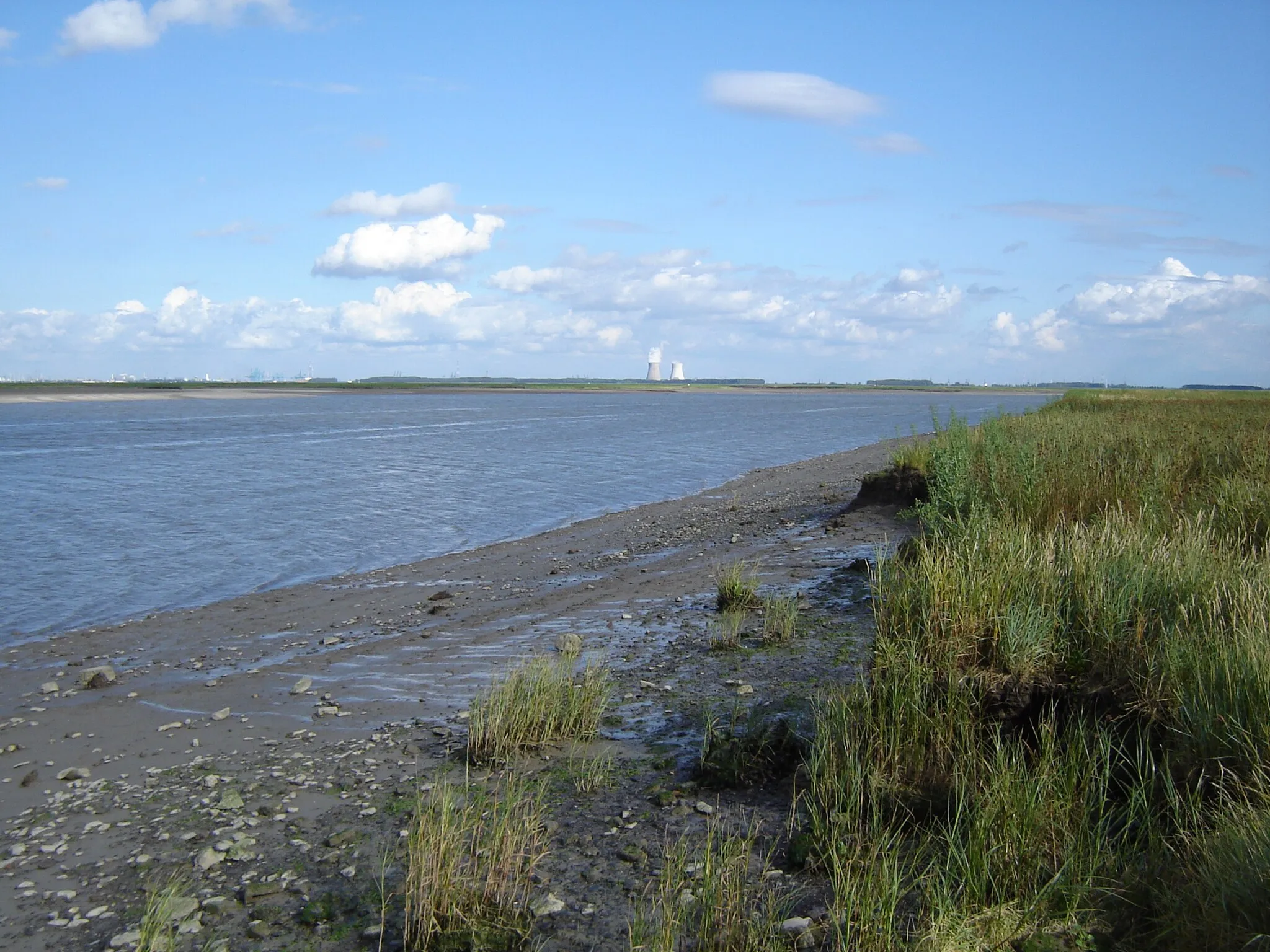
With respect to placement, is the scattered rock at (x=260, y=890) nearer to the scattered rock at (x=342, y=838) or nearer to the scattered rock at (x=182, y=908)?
the scattered rock at (x=182, y=908)

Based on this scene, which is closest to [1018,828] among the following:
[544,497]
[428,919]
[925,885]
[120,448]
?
[925,885]

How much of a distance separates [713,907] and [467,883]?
1460mm

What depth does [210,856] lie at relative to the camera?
6.40m

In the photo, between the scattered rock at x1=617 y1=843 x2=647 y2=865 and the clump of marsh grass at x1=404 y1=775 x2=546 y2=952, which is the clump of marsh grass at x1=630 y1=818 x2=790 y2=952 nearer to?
the scattered rock at x1=617 y1=843 x2=647 y2=865

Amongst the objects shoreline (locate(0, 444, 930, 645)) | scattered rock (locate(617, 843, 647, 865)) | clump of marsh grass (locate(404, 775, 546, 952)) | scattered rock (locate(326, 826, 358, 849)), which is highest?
clump of marsh grass (locate(404, 775, 546, 952))

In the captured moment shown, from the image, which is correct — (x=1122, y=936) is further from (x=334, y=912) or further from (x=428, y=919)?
(x=334, y=912)

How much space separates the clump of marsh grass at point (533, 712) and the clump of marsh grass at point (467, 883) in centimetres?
182

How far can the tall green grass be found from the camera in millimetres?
4605

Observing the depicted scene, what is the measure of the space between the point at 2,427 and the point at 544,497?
6178 centimetres

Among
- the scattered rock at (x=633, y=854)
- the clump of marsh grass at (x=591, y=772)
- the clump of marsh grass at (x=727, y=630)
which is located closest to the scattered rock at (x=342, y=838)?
the clump of marsh grass at (x=591, y=772)

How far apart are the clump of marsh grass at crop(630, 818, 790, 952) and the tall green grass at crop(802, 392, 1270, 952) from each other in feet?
1.36

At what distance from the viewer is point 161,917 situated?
5.43 m

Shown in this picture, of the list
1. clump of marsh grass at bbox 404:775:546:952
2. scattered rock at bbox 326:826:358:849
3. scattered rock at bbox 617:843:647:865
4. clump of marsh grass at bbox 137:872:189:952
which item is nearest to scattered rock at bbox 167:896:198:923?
clump of marsh grass at bbox 137:872:189:952

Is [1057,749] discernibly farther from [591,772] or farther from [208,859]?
[208,859]
